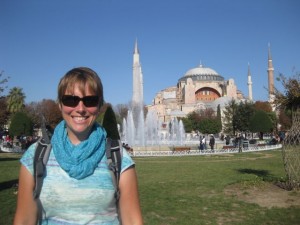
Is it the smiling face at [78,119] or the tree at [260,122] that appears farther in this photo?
the tree at [260,122]

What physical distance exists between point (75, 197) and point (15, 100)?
44.7m

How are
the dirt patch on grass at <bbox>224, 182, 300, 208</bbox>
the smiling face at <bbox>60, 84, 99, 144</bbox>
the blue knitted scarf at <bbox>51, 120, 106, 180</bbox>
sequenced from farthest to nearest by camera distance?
the dirt patch on grass at <bbox>224, 182, 300, 208</bbox> < the smiling face at <bbox>60, 84, 99, 144</bbox> < the blue knitted scarf at <bbox>51, 120, 106, 180</bbox>

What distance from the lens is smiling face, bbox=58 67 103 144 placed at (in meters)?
1.93

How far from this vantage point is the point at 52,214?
5.95 feet

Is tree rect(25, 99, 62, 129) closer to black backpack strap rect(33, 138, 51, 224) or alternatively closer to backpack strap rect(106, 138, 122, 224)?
black backpack strap rect(33, 138, 51, 224)

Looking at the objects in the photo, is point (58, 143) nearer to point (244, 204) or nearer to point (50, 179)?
point (50, 179)

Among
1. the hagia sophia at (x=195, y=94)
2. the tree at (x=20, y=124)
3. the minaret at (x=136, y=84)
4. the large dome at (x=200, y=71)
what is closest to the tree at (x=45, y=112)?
the tree at (x=20, y=124)

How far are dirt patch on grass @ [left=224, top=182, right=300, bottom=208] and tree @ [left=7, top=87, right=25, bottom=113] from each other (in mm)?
38870

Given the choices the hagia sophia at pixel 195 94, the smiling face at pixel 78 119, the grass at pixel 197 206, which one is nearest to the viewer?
the smiling face at pixel 78 119

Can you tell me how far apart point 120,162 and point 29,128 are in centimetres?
3706

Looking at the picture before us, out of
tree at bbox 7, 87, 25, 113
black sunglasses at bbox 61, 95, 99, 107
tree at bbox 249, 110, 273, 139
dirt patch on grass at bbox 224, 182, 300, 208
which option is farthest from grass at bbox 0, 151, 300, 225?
tree at bbox 7, 87, 25, 113

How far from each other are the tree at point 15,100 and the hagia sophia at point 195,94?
39.3 m

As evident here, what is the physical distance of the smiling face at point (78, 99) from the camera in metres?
1.93

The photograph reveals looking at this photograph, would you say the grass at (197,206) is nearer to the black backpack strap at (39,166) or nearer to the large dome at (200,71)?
the black backpack strap at (39,166)
